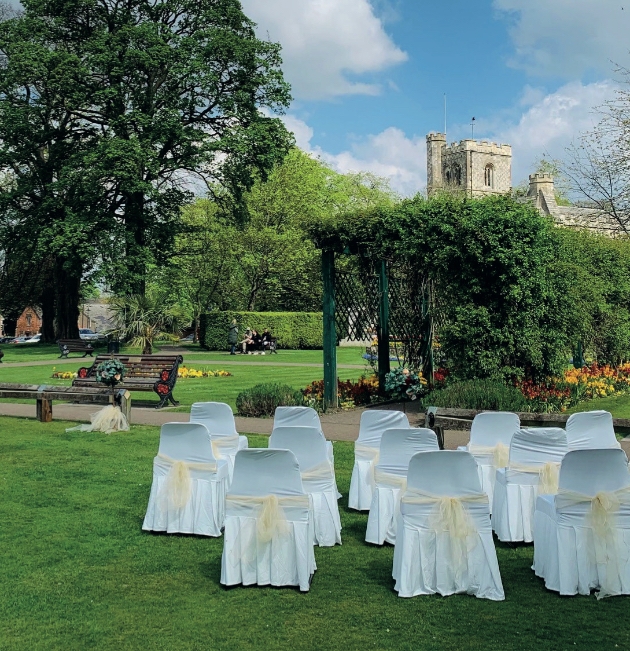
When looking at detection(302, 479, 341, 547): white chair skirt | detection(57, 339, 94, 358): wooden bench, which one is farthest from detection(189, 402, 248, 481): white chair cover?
detection(57, 339, 94, 358): wooden bench

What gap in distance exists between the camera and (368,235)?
1675 centimetres

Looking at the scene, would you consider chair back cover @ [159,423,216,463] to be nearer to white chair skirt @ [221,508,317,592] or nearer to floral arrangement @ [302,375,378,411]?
white chair skirt @ [221,508,317,592]

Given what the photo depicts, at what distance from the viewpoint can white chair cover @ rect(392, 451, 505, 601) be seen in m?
6.21

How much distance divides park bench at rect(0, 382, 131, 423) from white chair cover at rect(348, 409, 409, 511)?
23.2ft

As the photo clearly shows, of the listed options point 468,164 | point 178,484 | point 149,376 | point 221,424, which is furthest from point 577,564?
point 468,164

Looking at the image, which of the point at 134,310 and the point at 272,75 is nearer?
the point at 134,310

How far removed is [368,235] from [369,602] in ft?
37.3

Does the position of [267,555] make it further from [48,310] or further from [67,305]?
[48,310]

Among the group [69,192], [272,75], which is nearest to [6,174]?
[69,192]

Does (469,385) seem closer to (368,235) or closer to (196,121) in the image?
(368,235)

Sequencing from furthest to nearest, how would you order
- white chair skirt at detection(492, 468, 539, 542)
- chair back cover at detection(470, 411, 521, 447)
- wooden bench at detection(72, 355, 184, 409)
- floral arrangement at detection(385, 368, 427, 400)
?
wooden bench at detection(72, 355, 184, 409), floral arrangement at detection(385, 368, 427, 400), chair back cover at detection(470, 411, 521, 447), white chair skirt at detection(492, 468, 539, 542)

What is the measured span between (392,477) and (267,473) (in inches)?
62.5

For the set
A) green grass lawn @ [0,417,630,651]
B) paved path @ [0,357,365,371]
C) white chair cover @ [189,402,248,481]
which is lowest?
green grass lawn @ [0,417,630,651]

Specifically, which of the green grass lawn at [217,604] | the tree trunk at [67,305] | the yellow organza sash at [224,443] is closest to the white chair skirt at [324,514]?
the green grass lawn at [217,604]
